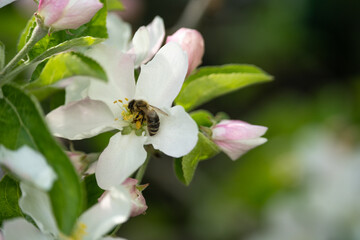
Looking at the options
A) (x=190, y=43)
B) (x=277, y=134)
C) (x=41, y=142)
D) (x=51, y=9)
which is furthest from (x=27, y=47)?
(x=277, y=134)

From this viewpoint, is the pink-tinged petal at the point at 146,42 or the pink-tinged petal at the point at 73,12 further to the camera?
the pink-tinged petal at the point at 146,42

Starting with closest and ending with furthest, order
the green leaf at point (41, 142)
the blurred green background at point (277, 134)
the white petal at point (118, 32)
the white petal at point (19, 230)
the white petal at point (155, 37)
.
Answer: the green leaf at point (41, 142) < the white petal at point (19, 230) < the white petal at point (155, 37) < the white petal at point (118, 32) < the blurred green background at point (277, 134)

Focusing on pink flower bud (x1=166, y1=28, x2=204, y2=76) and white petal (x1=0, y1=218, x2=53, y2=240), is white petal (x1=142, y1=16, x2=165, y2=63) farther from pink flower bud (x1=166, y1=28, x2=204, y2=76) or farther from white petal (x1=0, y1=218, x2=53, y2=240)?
white petal (x1=0, y1=218, x2=53, y2=240)

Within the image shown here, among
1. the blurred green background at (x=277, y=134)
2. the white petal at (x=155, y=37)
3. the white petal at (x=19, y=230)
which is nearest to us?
the white petal at (x=19, y=230)

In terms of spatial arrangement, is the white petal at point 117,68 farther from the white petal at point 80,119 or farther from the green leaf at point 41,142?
the green leaf at point 41,142

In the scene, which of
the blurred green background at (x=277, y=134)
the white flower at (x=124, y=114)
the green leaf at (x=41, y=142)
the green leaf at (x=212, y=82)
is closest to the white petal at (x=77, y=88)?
the white flower at (x=124, y=114)

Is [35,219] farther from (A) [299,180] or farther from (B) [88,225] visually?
(A) [299,180]

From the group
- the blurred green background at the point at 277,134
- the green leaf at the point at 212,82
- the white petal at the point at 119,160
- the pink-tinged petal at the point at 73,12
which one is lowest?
the blurred green background at the point at 277,134
